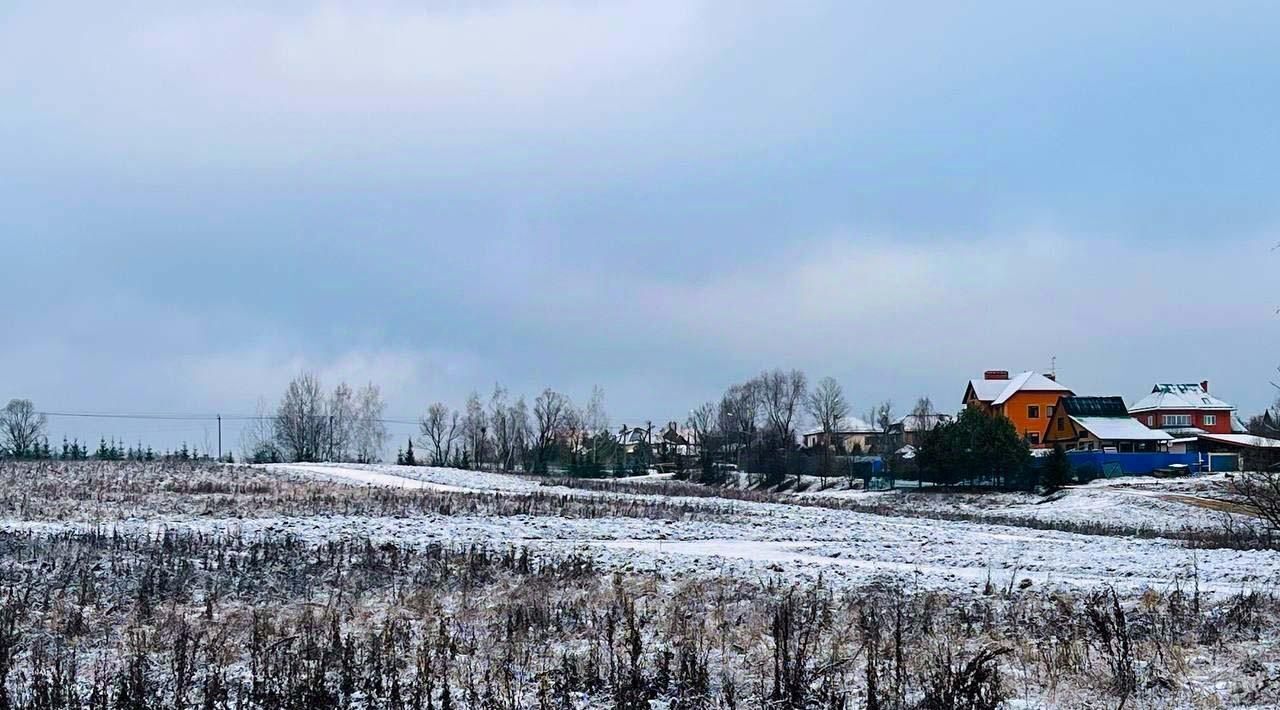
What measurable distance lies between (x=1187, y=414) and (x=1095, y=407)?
50.4 ft

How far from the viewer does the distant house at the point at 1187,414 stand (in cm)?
9538

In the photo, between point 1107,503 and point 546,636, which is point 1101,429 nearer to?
point 1107,503

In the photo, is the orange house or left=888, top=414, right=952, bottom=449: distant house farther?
left=888, top=414, right=952, bottom=449: distant house

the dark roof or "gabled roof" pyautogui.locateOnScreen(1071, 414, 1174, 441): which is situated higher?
the dark roof

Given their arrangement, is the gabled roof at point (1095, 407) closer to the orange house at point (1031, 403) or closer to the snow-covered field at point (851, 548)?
the orange house at point (1031, 403)

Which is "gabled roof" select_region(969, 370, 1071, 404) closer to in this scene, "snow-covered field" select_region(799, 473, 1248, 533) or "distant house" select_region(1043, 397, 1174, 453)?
"distant house" select_region(1043, 397, 1174, 453)

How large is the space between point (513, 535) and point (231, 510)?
32.0 feet

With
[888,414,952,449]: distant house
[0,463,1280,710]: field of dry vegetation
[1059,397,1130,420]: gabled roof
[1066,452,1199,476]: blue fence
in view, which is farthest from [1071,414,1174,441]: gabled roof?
[0,463,1280,710]: field of dry vegetation

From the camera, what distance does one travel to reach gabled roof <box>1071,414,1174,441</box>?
3196 inches

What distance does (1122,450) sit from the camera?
271ft

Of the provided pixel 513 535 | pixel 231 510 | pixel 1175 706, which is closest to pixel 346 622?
pixel 1175 706

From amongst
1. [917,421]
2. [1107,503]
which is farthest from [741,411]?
[1107,503]

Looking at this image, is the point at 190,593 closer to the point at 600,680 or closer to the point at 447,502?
the point at 600,680

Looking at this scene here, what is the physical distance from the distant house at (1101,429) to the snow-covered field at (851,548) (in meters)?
50.5
